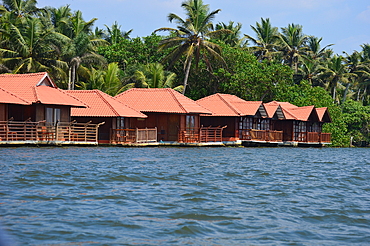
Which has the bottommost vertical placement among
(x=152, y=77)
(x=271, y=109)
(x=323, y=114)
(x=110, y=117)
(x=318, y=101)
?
(x=110, y=117)

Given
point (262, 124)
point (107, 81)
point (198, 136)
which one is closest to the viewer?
point (198, 136)

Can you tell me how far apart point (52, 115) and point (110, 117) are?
4.40 m

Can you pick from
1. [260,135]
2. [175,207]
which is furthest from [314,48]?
[175,207]

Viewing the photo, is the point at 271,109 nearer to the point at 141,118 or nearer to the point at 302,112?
the point at 302,112

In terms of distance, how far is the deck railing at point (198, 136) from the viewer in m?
38.5

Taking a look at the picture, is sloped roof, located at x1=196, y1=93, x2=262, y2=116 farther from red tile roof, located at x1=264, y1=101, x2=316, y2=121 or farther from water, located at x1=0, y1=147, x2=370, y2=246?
water, located at x1=0, y1=147, x2=370, y2=246

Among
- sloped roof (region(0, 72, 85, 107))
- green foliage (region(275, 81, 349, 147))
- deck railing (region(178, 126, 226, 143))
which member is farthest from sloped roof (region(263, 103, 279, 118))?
sloped roof (region(0, 72, 85, 107))

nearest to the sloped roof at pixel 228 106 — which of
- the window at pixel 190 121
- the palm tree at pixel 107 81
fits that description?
the window at pixel 190 121

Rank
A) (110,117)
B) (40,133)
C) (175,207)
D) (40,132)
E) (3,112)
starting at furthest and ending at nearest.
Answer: (110,117) → (40,132) → (40,133) → (3,112) → (175,207)

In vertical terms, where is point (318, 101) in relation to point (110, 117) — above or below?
above

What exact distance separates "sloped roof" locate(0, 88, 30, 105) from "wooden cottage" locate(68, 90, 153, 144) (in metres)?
6.16

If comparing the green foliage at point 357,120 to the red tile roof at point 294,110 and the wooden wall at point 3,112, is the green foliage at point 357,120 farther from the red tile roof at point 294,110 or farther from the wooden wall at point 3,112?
the wooden wall at point 3,112

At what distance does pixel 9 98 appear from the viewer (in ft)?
92.9

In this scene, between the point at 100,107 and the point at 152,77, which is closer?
the point at 100,107
